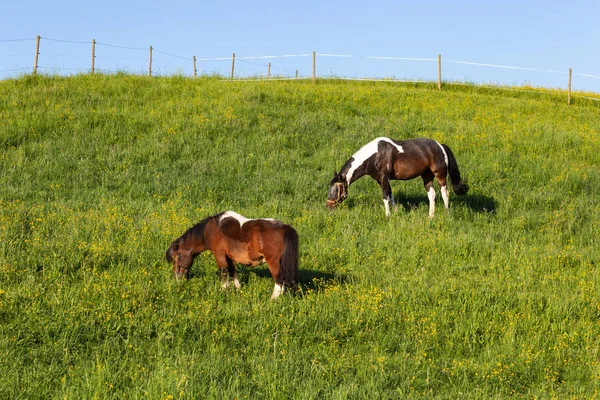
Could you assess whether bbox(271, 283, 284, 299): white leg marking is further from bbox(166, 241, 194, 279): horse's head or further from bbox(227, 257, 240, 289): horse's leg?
bbox(166, 241, 194, 279): horse's head

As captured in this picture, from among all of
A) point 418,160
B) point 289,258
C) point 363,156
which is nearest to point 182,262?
point 289,258

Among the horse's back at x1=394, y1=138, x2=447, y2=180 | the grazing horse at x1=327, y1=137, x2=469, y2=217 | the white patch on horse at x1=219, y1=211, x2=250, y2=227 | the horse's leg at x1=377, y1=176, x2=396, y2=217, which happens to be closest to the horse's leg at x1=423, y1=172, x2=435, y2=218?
the grazing horse at x1=327, y1=137, x2=469, y2=217

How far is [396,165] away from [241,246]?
6.77m

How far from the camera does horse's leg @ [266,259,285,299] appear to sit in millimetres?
8107

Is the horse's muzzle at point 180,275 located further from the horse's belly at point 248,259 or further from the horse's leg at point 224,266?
the horse's belly at point 248,259

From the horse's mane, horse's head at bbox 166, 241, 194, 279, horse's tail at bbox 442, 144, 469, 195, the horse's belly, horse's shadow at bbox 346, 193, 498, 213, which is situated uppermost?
horse's tail at bbox 442, 144, 469, 195

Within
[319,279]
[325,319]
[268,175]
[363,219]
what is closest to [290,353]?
[325,319]

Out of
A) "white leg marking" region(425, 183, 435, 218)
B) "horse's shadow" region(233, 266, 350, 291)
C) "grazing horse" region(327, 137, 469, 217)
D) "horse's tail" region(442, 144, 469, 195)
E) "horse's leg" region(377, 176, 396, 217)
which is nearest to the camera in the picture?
"horse's shadow" region(233, 266, 350, 291)

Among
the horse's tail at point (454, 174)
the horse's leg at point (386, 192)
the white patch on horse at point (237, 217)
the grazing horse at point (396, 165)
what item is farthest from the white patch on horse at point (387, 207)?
the white patch on horse at point (237, 217)

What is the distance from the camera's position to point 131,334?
23.6 feet

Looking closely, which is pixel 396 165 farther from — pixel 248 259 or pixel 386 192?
pixel 248 259

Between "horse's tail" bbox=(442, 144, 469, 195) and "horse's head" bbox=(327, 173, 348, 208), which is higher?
"horse's tail" bbox=(442, 144, 469, 195)

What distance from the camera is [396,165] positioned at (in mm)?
14219

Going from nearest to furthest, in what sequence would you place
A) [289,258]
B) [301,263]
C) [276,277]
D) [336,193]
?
1. [289,258]
2. [276,277]
3. [301,263]
4. [336,193]
